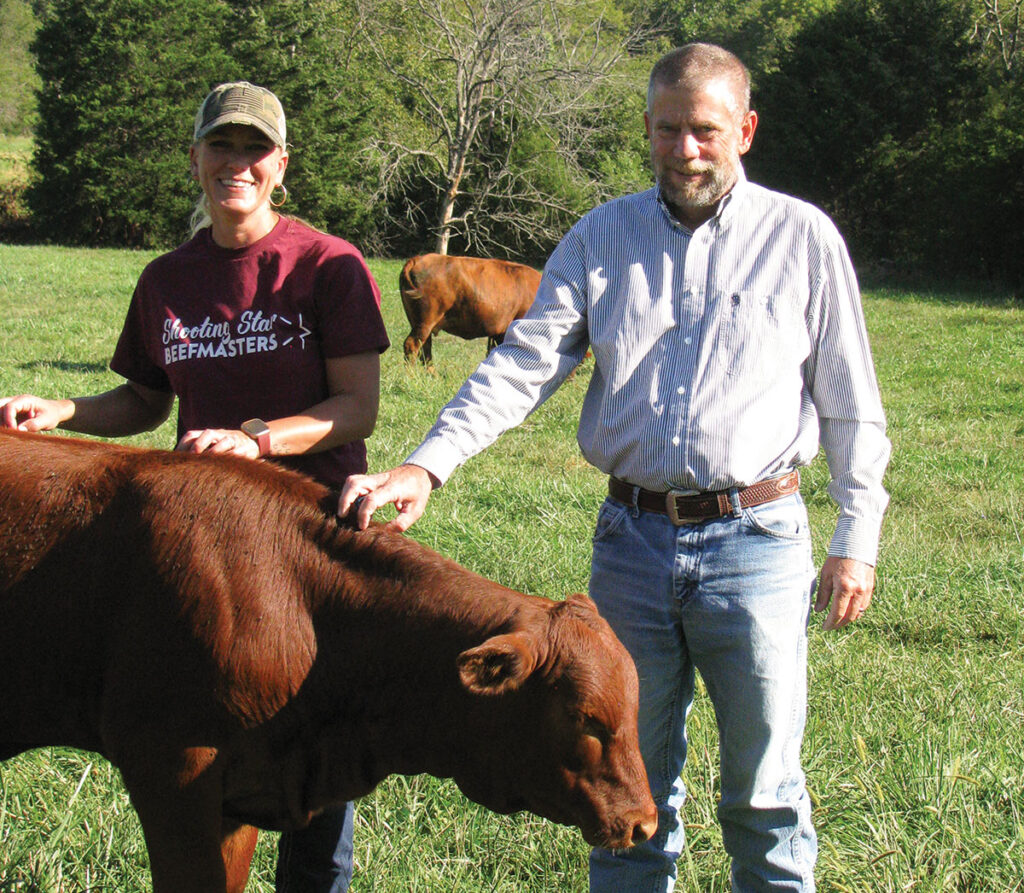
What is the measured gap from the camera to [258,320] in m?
3.07

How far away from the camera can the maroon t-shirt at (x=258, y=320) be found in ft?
10.1

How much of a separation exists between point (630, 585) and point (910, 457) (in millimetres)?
6532

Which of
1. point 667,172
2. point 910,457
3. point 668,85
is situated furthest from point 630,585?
point 910,457

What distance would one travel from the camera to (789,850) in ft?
9.78

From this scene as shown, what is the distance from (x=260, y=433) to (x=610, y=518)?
39.9 inches

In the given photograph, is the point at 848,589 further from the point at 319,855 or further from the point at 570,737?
the point at 319,855

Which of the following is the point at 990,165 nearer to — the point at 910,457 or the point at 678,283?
the point at 910,457

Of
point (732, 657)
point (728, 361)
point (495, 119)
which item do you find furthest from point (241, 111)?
point (495, 119)

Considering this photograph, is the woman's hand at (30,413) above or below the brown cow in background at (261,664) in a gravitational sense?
above

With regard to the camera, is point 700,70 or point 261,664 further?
point 700,70

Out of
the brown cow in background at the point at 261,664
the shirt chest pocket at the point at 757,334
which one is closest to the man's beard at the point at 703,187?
the shirt chest pocket at the point at 757,334

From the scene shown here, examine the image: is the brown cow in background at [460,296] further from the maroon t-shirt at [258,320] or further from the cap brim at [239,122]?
the cap brim at [239,122]

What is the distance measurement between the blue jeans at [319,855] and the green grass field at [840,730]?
0.25 m

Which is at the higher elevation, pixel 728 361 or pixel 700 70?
pixel 700 70
